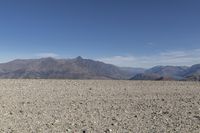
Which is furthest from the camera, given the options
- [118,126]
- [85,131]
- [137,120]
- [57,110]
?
[57,110]

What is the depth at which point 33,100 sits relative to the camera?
44.8 ft

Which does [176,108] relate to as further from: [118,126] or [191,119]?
[118,126]

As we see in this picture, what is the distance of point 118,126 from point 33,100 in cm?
586

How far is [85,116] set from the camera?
10430 millimetres

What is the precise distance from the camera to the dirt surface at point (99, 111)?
9.01 metres

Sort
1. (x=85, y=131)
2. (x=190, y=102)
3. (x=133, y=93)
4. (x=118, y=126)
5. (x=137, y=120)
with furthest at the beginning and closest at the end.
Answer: (x=133, y=93) < (x=190, y=102) < (x=137, y=120) < (x=118, y=126) < (x=85, y=131)

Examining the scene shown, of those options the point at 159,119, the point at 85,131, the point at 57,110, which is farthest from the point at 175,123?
the point at 57,110

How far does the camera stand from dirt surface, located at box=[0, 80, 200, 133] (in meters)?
9.01

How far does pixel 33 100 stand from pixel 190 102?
7.19 m

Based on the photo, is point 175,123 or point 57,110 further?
point 57,110

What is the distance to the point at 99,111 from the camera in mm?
11242

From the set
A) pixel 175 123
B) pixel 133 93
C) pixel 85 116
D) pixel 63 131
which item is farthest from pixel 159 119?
pixel 133 93

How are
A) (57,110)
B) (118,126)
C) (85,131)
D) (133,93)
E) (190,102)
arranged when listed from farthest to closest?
(133,93)
(190,102)
(57,110)
(118,126)
(85,131)

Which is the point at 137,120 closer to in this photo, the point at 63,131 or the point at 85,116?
the point at 85,116
